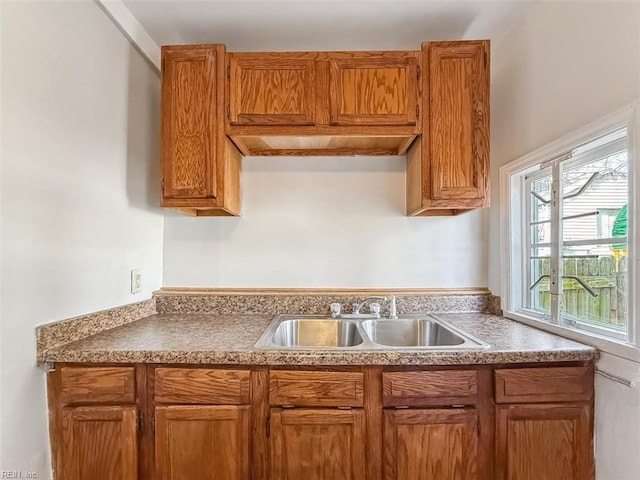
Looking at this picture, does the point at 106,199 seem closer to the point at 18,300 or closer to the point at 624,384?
the point at 18,300

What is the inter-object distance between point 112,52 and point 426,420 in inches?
82.1

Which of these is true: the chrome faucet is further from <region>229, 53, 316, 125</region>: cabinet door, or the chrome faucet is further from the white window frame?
<region>229, 53, 316, 125</region>: cabinet door

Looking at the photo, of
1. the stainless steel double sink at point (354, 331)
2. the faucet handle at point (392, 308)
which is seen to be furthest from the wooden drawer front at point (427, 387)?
the faucet handle at point (392, 308)

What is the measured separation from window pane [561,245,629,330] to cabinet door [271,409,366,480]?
101 cm

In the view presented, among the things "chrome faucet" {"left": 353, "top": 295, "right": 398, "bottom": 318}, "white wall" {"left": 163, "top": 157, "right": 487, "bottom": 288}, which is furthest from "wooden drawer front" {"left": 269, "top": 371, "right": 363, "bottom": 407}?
"white wall" {"left": 163, "top": 157, "right": 487, "bottom": 288}

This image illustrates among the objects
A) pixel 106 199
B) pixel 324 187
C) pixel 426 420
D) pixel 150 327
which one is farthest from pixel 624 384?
pixel 106 199

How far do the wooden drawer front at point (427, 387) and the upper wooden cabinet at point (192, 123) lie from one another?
1162mm

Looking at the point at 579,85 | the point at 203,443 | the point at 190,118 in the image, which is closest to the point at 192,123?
the point at 190,118

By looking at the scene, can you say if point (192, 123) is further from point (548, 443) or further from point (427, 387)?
point (548, 443)

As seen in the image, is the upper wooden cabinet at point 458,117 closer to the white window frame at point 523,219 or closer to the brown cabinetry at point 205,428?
the white window frame at point 523,219

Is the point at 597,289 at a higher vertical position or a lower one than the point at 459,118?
lower

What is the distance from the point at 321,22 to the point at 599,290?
5.57ft

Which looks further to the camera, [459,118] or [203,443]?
[459,118]

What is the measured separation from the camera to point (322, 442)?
1.29 meters
